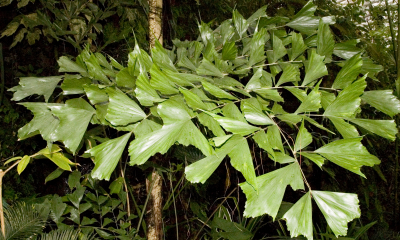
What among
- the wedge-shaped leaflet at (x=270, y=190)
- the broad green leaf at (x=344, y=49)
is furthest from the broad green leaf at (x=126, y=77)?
the broad green leaf at (x=344, y=49)

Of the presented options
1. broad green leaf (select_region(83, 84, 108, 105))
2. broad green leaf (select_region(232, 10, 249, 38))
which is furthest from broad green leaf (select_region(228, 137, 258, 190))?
broad green leaf (select_region(232, 10, 249, 38))

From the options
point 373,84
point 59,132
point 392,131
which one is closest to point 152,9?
point 59,132

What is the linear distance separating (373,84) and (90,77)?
1.59 meters

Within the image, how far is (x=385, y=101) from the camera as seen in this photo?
1.61 feet

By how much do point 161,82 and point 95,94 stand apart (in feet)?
0.39

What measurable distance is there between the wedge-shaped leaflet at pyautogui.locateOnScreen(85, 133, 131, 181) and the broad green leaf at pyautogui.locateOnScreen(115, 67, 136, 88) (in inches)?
3.2

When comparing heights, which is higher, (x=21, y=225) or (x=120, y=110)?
(x=120, y=110)

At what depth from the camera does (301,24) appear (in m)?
0.60

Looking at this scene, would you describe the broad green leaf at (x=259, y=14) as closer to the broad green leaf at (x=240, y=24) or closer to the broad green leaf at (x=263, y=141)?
the broad green leaf at (x=240, y=24)

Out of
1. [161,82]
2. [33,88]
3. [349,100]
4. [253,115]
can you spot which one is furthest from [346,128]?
[33,88]

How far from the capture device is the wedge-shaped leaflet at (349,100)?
1.24 feet

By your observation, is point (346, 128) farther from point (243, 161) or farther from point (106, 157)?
point (106, 157)

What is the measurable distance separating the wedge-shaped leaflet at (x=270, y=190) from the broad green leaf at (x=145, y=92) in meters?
0.16

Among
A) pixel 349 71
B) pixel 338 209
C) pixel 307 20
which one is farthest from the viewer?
pixel 307 20
